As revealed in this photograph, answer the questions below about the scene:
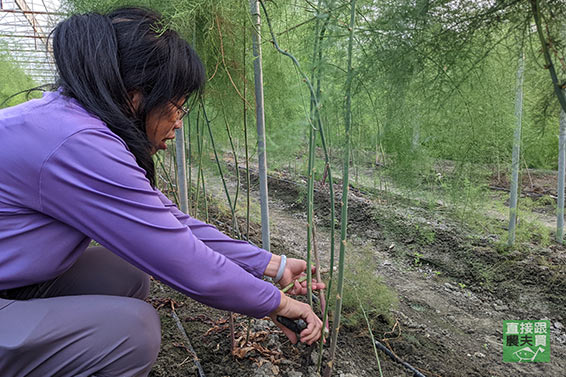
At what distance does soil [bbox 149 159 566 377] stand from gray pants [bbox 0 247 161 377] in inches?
15.6

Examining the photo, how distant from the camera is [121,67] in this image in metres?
0.84

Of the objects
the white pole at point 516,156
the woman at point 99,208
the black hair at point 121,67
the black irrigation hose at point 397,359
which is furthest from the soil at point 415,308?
the black hair at point 121,67

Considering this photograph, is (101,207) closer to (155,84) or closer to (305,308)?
(155,84)

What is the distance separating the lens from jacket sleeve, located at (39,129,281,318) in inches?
29.0

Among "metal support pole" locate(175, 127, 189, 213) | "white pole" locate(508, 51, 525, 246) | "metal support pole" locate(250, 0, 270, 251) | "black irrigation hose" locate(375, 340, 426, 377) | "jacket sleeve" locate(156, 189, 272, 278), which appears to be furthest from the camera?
"white pole" locate(508, 51, 525, 246)

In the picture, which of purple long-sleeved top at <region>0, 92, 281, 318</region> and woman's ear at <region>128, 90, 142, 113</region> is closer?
purple long-sleeved top at <region>0, 92, 281, 318</region>

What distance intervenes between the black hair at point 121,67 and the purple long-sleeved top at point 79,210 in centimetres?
4

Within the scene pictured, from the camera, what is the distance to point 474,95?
1503mm

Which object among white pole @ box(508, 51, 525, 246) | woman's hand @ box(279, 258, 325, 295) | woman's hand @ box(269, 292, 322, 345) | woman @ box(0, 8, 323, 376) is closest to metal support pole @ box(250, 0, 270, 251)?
woman's hand @ box(279, 258, 325, 295)

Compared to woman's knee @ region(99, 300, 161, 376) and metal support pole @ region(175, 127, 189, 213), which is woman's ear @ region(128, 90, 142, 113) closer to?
woman's knee @ region(99, 300, 161, 376)

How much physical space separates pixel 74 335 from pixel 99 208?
11.8 inches

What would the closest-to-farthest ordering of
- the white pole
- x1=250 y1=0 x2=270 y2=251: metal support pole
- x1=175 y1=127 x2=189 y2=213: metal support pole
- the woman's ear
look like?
the woman's ear < x1=250 y1=0 x2=270 y2=251: metal support pole < x1=175 y1=127 x2=189 y2=213: metal support pole < the white pole

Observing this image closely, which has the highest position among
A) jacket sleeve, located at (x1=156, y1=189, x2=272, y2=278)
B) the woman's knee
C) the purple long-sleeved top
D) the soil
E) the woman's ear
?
the woman's ear

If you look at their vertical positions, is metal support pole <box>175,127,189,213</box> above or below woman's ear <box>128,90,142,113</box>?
below
